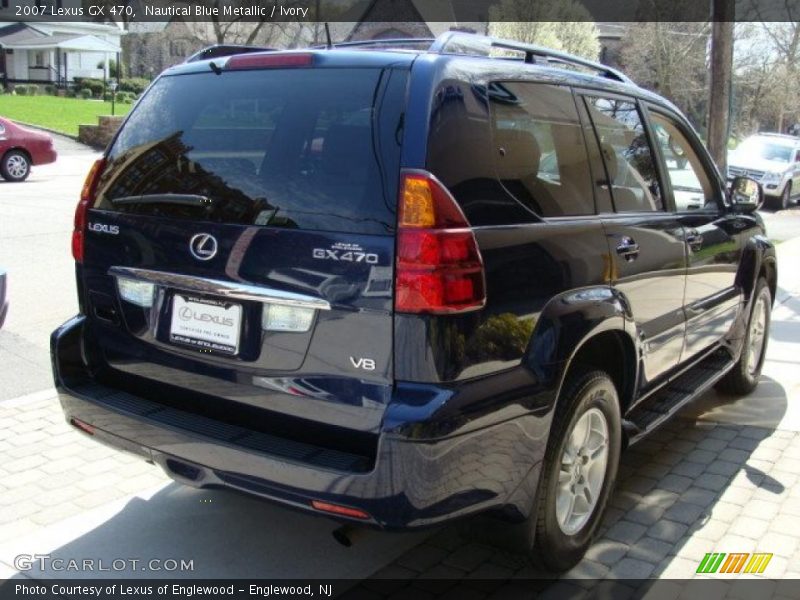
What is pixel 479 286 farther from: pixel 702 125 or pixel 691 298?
pixel 702 125

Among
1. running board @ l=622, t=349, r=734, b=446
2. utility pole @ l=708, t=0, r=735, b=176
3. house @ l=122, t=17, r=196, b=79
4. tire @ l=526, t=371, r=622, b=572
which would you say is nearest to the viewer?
tire @ l=526, t=371, r=622, b=572

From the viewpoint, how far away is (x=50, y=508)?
12.4 feet

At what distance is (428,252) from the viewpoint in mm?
2574

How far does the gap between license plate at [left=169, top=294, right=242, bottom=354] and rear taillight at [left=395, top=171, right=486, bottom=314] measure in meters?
0.63

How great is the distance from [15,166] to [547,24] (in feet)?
138

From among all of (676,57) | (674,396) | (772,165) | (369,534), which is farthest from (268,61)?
(676,57)

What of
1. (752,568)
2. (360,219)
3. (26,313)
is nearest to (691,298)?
(752,568)

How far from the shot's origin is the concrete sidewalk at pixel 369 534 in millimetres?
3400

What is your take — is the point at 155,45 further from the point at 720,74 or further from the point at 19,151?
the point at 720,74

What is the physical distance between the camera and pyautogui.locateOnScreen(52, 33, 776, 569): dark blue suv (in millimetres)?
2600

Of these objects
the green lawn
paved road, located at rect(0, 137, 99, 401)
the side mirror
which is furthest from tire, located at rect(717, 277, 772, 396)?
the green lawn

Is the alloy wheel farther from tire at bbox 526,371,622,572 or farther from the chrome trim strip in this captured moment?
the chrome trim strip

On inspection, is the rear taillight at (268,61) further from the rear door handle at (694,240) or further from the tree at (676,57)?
the tree at (676,57)

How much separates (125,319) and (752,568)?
2.78 meters
